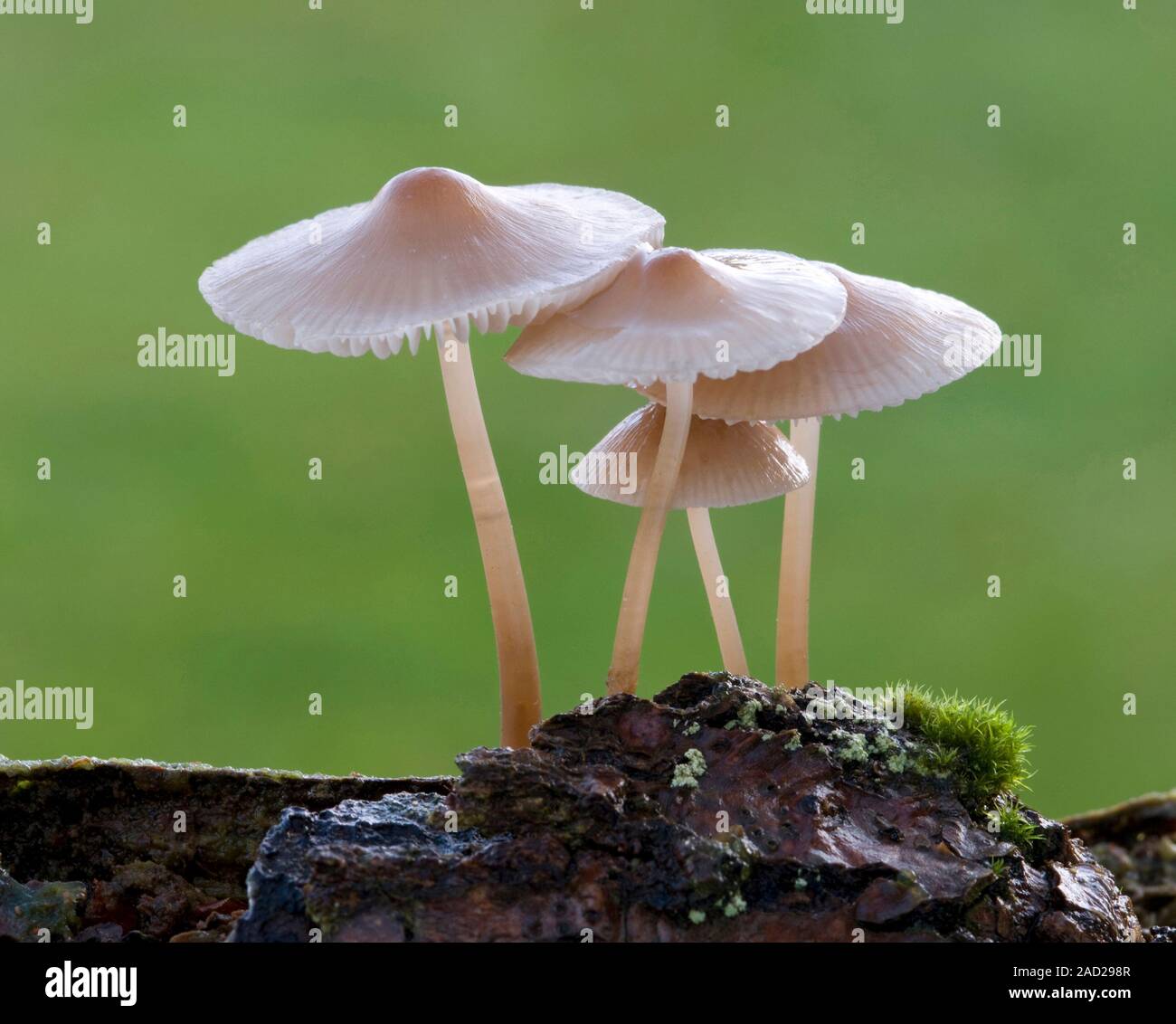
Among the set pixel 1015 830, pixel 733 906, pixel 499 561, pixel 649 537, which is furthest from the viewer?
pixel 499 561

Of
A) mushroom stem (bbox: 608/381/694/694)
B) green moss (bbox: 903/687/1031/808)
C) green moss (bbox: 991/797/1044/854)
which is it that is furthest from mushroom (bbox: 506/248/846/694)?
green moss (bbox: 991/797/1044/854)

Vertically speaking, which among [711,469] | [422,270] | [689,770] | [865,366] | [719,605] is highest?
[422,270]

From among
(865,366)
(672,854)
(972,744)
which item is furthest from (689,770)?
(865,366)

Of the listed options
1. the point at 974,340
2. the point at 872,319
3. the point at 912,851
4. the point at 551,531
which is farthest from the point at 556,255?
the point at 551,531

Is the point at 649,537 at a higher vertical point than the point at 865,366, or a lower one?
lower

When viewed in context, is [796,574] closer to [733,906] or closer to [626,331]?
[626,331]
